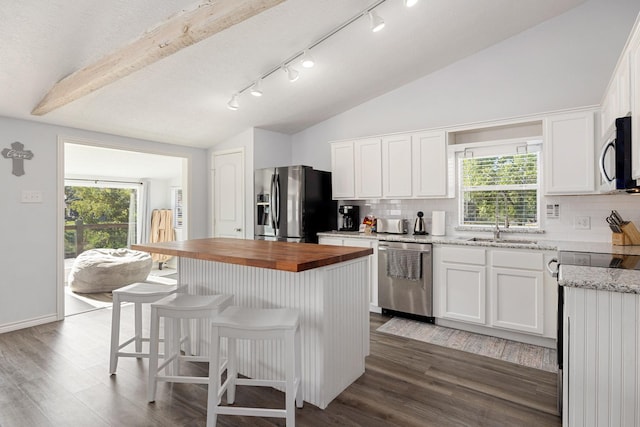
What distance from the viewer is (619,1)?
310cm

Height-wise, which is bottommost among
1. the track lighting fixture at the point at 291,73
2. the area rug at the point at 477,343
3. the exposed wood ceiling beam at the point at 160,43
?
the area rug at the point at 477,343

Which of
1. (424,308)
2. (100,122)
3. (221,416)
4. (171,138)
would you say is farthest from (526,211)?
(100,122)

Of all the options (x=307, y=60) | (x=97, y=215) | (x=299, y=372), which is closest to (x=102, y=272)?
(x=97, y=215)

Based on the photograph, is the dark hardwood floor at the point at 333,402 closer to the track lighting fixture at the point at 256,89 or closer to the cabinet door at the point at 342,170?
the cabinet door at the point at 342,170

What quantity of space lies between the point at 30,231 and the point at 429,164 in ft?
14.2

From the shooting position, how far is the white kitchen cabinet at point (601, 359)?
1.31 meters

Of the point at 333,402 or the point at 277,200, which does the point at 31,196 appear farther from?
the point at 333,402

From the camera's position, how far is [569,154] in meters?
3.07

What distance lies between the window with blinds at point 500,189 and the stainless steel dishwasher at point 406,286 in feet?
2.58

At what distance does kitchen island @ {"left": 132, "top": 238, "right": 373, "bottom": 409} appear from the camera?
2.05 meters

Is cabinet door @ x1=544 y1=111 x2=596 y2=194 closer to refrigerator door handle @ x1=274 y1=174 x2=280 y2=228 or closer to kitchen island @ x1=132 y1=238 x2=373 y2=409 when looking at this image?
kitchen island @ x1=132 y1=238 x2=373 y2=409

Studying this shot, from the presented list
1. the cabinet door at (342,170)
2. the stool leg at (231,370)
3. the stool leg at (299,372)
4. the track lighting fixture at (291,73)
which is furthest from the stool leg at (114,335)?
the cabinet door at (342,170)

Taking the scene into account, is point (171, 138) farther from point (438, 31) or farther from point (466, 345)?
point (466, 345)

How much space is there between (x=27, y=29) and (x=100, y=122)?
1564mm
